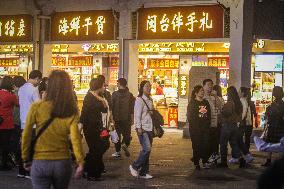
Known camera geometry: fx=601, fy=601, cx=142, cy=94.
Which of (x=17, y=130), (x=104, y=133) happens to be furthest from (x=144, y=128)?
(x=17, y=130)

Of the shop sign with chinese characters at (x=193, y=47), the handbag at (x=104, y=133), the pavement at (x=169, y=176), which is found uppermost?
the shop sign with chinese characters at (x=193, y=47)

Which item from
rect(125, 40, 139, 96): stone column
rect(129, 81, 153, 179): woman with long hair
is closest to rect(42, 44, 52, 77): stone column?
rect(125, 40, 139, 96): stone column

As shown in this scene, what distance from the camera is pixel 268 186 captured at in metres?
3.93

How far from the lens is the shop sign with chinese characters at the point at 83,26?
70.0ft

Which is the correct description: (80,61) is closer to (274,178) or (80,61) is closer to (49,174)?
(49,174)

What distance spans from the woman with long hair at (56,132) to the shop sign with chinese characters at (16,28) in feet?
58.1

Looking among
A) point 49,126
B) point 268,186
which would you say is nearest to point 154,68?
point 49,126

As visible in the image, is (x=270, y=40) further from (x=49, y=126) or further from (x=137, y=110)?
(x=49, y=126)

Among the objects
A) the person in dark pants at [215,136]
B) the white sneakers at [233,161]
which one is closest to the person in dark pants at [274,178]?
the person in dark pants at [215,136]

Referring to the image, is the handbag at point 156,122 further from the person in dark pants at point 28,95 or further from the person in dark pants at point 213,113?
the person in dark pants at point 28,95

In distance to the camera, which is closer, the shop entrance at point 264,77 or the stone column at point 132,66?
the shop entrance at point 264,77

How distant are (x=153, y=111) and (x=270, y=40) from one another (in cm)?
949

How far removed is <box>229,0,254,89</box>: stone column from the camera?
60.8ft

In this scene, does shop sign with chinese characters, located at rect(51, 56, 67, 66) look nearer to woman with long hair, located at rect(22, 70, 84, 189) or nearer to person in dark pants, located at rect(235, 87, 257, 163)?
person in dark pants, located at rect(235, 87, 257, 163)
